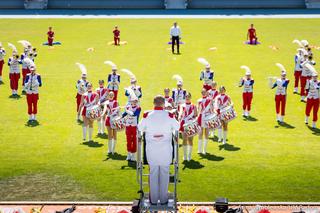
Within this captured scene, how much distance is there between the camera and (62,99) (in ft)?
92.3

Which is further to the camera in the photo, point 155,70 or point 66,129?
point 155,70

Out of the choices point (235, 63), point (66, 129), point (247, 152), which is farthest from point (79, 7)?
point (247, 152)

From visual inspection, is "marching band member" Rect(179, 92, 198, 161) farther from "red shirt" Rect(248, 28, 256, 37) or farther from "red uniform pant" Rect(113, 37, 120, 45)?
"red uniform pant" Rect(113, 37, 120, 45)

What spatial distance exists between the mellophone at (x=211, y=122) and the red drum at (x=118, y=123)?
2030 millimetres

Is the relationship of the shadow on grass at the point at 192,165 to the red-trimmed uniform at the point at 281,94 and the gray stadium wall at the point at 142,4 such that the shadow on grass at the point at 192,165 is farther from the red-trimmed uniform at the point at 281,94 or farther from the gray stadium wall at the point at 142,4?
the gray stadium wall at the point at 142,4

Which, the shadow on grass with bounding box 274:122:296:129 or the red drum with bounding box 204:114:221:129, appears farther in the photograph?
the shadow on grass with bounding box 274:122:296:129

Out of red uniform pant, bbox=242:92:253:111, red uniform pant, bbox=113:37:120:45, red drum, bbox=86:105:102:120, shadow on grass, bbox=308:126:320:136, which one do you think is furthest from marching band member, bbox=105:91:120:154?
red uniform pant, bbox=113:37:120:45

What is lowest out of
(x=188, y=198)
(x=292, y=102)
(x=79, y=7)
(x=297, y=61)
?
(x=188, y=198)

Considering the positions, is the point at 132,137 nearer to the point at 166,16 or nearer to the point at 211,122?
the point at 211,122

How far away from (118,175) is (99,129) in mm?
5004

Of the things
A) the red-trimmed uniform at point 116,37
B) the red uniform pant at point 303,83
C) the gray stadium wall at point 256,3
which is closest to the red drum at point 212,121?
the red uniform pant at point 303,83

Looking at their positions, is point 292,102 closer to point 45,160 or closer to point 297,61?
point 297,61

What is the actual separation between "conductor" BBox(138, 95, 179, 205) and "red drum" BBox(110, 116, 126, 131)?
22.8 ft

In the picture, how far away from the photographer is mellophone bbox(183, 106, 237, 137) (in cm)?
1917
